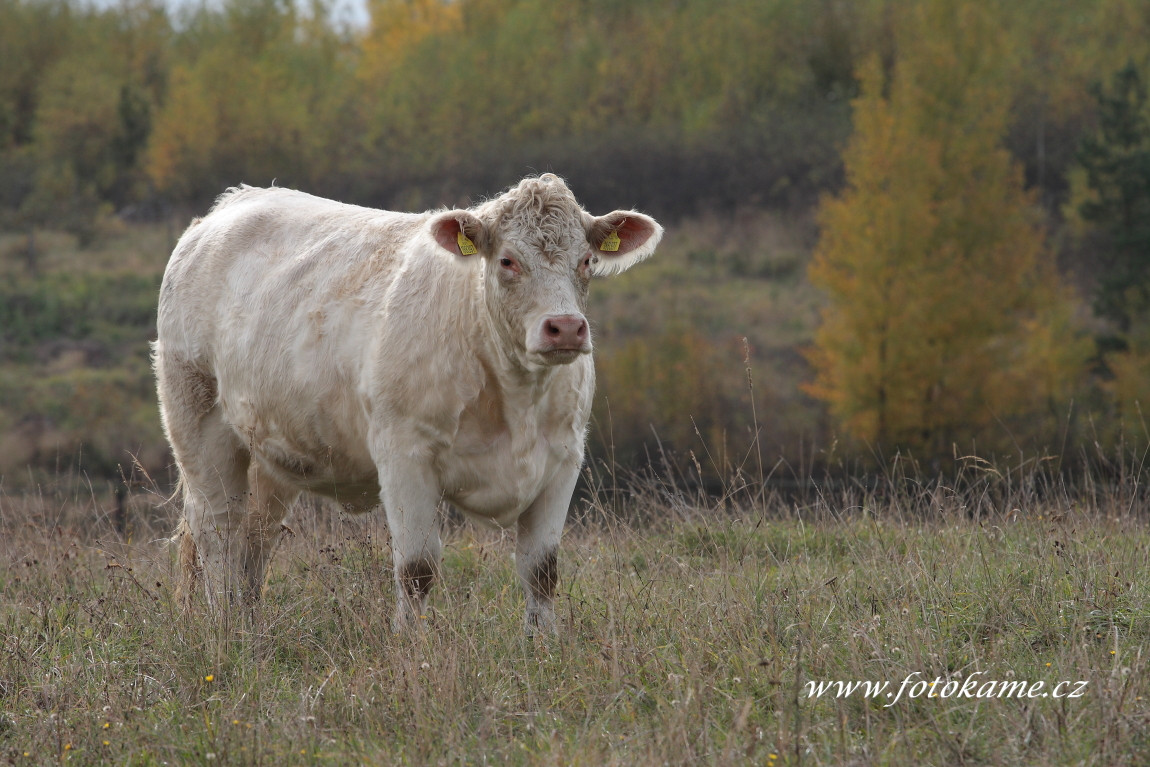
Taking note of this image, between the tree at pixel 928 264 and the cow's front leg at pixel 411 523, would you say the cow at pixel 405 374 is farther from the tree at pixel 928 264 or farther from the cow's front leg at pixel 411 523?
the tree at pixel 928 264

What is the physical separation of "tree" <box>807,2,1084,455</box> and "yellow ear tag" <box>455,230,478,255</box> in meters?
17.1

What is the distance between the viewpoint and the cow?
4.76 meters

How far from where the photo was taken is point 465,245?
4.84 m

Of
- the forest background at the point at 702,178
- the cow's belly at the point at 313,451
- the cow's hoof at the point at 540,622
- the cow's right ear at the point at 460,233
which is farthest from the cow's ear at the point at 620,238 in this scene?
→ the forest background at the point at 702,178

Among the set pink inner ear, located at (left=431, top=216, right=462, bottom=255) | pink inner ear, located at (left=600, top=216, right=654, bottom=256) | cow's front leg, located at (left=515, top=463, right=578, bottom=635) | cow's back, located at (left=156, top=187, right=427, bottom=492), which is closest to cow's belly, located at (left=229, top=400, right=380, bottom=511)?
cow's back, located at (left=156, top=187, right=427, bottom=492)

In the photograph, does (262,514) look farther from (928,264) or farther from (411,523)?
(928,264)

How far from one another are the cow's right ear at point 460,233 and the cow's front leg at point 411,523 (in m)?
0.93

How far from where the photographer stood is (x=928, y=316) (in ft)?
71.6

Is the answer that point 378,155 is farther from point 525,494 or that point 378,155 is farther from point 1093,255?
point 525,494

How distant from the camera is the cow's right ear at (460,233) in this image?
477 cm

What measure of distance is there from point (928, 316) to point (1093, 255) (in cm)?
1292

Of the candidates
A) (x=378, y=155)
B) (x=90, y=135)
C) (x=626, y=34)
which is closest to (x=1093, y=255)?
(x=626, y=34)

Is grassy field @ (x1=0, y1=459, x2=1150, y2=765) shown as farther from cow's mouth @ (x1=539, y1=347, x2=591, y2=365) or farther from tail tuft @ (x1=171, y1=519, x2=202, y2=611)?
cow's mouth @ (x1=539, y1=347, x2=591, y2=365)

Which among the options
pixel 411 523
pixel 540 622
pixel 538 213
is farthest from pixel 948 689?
pixel 538 213
